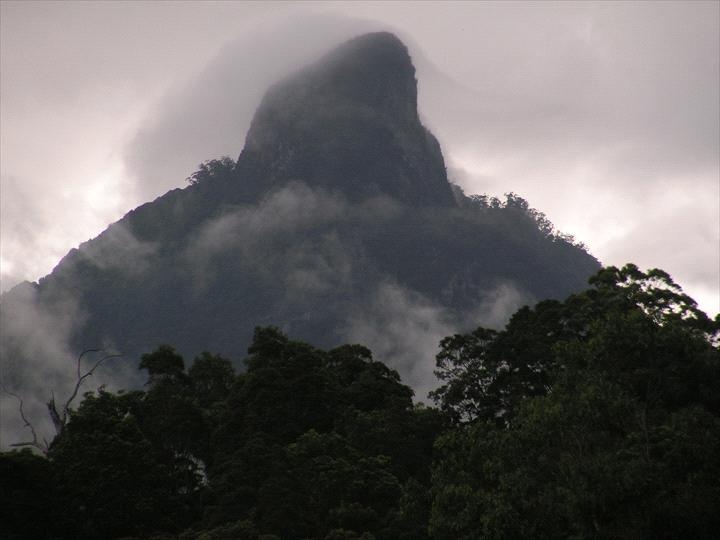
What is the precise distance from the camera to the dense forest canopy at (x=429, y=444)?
72.3ft

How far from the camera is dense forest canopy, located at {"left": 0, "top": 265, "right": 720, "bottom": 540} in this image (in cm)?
2203

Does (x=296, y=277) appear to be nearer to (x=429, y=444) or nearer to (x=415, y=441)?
(x=429, y=444)

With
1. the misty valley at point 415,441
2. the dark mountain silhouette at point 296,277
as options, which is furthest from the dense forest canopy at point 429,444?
the dark mountain silhouette at point 296,277

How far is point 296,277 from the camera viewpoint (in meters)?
168

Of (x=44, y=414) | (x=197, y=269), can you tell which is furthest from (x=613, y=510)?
(x=197, y=269)

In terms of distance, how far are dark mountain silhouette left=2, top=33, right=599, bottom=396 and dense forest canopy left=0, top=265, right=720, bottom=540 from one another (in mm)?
96293

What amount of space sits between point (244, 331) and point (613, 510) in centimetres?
14196

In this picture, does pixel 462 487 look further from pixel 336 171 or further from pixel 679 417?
pixel 336 171

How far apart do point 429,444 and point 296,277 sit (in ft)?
408

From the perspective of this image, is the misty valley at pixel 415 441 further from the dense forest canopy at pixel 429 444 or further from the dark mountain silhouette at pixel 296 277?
the dark mountain silhouette at pixel 296 277

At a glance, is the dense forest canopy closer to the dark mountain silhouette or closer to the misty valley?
the misty valley

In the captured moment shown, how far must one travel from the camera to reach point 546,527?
22078 mm

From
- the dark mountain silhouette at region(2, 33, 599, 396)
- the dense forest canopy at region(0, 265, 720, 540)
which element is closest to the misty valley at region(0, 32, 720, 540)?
the dense forest canopy at region(0, 265, 720, 540)

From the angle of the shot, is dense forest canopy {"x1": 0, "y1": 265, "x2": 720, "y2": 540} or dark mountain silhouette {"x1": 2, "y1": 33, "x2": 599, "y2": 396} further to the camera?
dark mountain silhouette {"x1": 2, "y1": 33, "x2": 599, "y2": 396}
